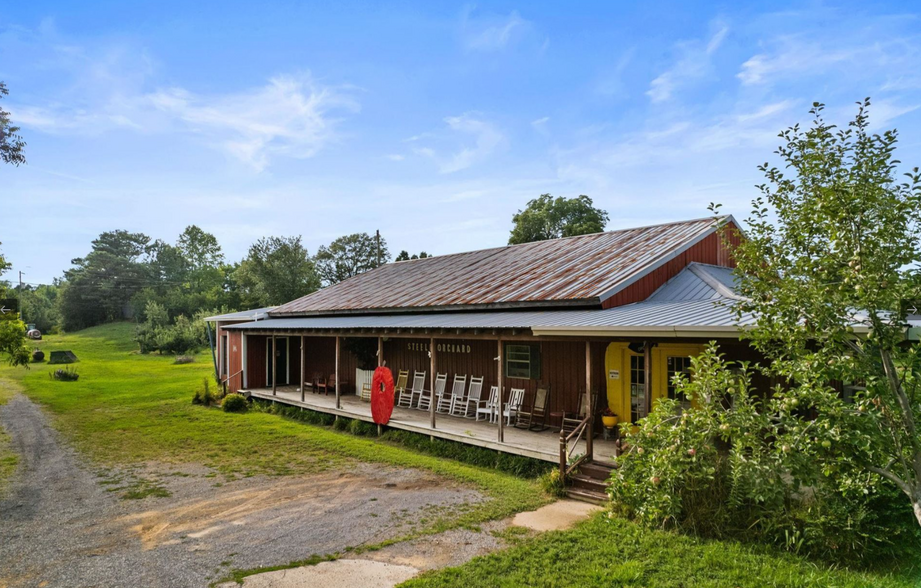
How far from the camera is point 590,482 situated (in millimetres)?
8180

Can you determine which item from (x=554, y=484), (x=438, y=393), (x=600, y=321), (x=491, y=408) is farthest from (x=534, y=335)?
(x=438, y=393)

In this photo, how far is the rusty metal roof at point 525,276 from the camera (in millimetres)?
11906

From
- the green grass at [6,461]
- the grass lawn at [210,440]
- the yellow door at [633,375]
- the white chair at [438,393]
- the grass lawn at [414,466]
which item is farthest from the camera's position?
the white chair at [438,393]

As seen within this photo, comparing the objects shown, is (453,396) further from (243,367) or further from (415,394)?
(243,367)

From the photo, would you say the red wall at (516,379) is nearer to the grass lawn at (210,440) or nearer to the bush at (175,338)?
the grass lawn at (210,440)

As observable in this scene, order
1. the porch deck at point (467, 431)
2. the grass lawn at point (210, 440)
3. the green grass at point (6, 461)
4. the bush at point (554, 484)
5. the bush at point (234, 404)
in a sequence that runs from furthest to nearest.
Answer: the bush at point (234, 404) < the green grass at point (6, 461) < the porch deck at point (467, 431) < the grass lawn at point (210, 440) < the bush at point (554, 484)

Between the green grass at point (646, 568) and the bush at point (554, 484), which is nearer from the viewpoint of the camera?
the green grass at point (646, 568)

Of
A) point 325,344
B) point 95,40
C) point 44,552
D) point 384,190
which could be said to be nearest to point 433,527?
point 44,552

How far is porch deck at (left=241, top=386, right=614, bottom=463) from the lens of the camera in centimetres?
950

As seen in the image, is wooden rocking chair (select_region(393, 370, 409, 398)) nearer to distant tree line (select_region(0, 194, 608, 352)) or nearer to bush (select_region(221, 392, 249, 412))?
bush (select_region(221, 392, 249, 412))

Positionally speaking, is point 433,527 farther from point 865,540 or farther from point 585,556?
point 865,540

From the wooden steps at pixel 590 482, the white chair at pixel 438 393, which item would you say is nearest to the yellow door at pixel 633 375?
the wooden steps at pixel 590 482

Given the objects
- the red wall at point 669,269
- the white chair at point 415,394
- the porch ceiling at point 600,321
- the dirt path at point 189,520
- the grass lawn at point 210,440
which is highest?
the red wall at point 669,269

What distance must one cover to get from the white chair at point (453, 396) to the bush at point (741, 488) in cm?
698
